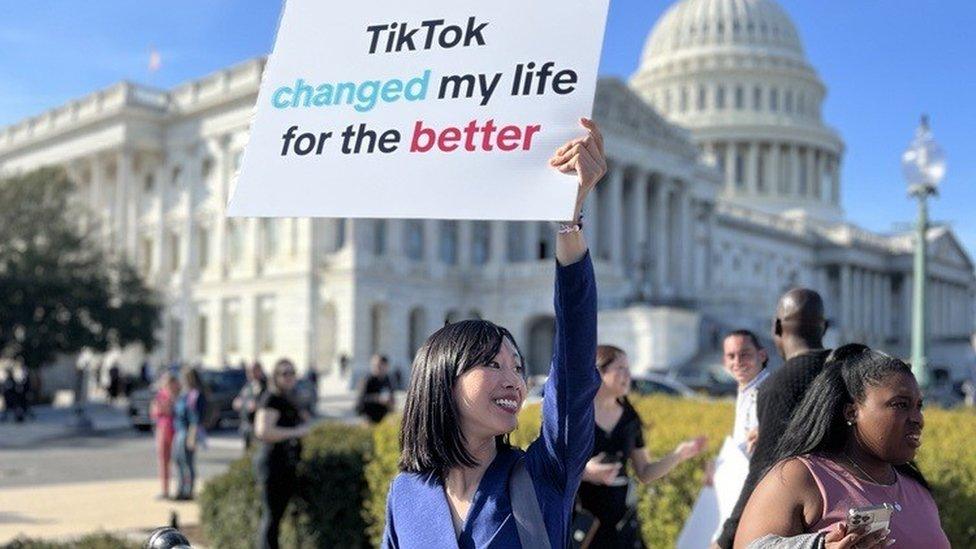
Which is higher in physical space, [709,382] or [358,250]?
[358,250]

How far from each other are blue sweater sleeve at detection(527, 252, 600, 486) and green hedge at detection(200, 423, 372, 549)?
20.1ft

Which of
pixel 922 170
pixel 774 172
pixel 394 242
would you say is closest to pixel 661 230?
pixel 394 242

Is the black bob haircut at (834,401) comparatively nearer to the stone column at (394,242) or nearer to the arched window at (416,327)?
the stone column at (394,242)

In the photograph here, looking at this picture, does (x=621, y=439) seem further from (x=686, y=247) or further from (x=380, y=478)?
(x=686, y=247)

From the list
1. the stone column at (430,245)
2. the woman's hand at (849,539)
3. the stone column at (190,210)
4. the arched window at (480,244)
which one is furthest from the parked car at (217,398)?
the stone column at (190,210)

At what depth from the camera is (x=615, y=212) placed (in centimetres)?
6138

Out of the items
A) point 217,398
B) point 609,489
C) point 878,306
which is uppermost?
point 878,306

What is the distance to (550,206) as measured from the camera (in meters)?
3.35

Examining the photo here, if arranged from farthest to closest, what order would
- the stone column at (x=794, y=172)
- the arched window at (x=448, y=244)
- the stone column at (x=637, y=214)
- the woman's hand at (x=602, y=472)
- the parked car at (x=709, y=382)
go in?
the stone column at (x=794, y=172) → the stone column at (x=637, y=214) → the arched window at (x=448, y=244) → the parked car at (x=709, y=382) → the woman's hand at (x=602, y=472)

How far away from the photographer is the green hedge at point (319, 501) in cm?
914

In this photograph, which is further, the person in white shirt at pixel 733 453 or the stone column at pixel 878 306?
the stone column at pixel 878 306

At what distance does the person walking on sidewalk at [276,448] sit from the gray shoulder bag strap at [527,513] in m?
5.55

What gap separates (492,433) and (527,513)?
0.76 ft

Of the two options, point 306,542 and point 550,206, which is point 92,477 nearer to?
point 306,542
